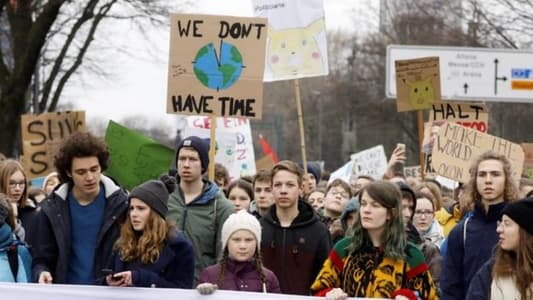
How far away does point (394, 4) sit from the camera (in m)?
58.2

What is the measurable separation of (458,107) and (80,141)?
7422 mm

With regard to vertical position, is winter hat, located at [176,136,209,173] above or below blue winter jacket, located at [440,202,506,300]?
above

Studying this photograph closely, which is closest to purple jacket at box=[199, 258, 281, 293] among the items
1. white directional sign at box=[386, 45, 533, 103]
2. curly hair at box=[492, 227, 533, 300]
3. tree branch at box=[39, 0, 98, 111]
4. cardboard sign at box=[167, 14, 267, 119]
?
curly hair at box=[492, 227, 533, 300]

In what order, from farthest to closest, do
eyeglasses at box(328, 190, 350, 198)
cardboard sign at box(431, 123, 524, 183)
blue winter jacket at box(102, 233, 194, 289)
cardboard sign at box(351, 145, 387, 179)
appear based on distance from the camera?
cardboard sign at box(351, 145, 387, 179) → cardboard sign at box(431, 123, 524, 183) → eyeglasses at box(328, 190, 350, 198) → blue winter jacket at box(102, 233, 194, 289)

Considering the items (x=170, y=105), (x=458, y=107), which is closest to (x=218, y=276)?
(x=170, y=105)

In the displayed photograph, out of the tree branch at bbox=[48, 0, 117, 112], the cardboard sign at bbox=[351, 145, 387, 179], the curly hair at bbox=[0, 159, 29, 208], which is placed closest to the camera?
the curly hair at bbox=[0, 159, 29, 208]

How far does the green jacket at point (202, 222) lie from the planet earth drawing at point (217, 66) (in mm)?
2336

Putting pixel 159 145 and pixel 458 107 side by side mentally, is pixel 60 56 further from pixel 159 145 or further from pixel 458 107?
pixel 159 145

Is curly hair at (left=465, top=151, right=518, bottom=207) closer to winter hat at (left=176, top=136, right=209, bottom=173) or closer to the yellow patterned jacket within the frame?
the yellow patterned jacket

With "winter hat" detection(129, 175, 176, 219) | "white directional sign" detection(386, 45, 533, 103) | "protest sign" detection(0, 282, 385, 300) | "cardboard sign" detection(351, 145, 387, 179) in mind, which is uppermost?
"white directional sign" detection(386, 45, 533, 103)

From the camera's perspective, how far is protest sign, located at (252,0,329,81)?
13.8m

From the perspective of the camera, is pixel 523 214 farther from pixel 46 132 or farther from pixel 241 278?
pixel 46 132

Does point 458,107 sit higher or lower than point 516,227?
higher

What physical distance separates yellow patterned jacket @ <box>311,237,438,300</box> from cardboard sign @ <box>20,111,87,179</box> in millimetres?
7081
